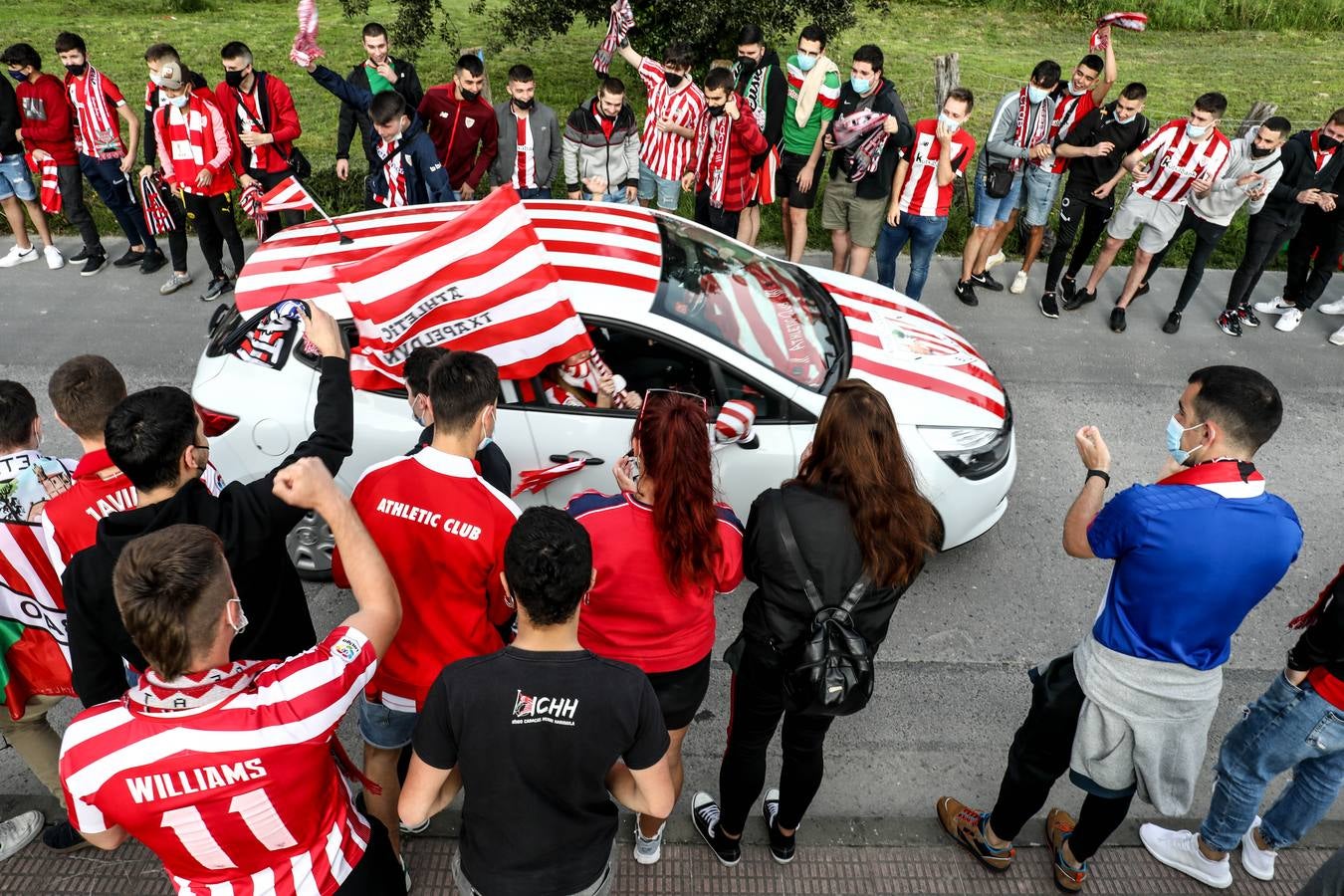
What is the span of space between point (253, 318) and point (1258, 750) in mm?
4715

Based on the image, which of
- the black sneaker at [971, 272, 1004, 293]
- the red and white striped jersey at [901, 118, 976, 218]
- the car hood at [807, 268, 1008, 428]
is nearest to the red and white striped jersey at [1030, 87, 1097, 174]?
the red and white striped jersey at [901, 118, 976, 218]

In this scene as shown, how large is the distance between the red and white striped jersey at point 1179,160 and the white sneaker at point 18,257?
963cm

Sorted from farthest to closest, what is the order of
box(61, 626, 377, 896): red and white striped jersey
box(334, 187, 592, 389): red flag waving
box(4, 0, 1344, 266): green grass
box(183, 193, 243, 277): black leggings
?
box(4, 0, 1344, 266): green grass
box(183, 193, 243, 277): black leggings
box(334, 187, 592, 389): red flag waving
box(61, 626, 377, 896): red and white striped jersey

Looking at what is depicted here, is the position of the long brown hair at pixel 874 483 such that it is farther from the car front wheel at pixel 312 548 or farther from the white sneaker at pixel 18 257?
the white sneaker at pixel 18 257

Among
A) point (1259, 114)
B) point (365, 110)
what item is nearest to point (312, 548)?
point (365, 110)

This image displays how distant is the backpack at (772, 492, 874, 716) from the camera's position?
9.16ft

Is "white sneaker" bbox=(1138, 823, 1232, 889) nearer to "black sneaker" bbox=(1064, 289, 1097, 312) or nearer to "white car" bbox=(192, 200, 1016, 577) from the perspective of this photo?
"white car" bbox=(192, 200, 1016, 577)

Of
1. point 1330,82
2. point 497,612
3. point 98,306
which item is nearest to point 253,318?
point 497,612

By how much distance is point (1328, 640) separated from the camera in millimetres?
2971

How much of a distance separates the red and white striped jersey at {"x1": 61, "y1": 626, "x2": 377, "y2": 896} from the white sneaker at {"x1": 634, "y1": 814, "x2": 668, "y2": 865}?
1.47 metres

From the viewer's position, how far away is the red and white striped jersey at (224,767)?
6.45 ft

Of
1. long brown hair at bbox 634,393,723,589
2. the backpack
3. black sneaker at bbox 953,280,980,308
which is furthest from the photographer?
black sneaker at bbox 953,280,980,308

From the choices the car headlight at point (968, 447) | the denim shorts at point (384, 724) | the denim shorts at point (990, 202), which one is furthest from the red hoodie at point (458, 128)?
the denim shorts at point (384, 724)

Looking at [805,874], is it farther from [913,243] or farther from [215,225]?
[215,225]
